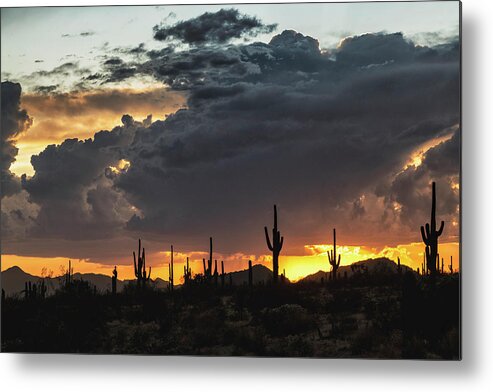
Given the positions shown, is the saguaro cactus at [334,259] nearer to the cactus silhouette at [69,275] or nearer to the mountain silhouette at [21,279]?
the mountain silhouette at [21,279]

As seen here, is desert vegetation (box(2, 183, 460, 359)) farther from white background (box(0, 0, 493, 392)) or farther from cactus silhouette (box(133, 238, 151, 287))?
white background (box(0, 0, 493, 392))

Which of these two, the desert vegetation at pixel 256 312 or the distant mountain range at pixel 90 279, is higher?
the distant mountain range at pixel 90 279

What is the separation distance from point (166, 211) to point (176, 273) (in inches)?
19.5

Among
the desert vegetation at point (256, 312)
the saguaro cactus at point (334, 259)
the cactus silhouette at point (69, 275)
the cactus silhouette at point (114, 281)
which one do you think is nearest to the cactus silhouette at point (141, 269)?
the desert vegetation at point (256, 312)

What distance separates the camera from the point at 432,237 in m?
7.88

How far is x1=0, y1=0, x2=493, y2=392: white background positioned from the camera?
7852 millimetres

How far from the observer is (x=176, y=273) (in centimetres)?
822

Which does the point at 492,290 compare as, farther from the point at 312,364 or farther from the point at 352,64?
the point at 352,64

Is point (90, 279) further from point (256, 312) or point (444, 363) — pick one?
point (444, 363)

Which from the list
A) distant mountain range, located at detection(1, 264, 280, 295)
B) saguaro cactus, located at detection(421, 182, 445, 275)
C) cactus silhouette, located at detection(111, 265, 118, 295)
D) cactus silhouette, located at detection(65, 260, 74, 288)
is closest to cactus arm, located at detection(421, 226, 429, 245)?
saguaro cactus, located at detection(421, 182, 445, 275)

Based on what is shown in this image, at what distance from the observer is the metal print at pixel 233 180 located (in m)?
7.95

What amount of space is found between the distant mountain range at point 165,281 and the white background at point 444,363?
1.88 feet

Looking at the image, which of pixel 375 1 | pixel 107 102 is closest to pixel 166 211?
pixel 107 102

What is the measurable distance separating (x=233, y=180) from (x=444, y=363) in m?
2.15
